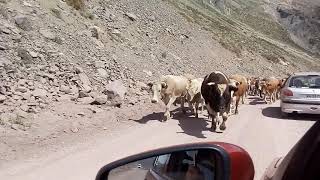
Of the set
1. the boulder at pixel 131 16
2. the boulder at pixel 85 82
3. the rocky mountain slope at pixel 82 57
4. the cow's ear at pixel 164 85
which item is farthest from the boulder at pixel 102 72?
the boulder at pixel 131 16

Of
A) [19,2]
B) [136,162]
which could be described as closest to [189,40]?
[19,2]

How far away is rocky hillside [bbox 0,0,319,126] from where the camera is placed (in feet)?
57.4

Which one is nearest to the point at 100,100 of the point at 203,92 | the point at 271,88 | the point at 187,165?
the point at 203,92

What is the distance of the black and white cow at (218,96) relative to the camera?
15102 mm

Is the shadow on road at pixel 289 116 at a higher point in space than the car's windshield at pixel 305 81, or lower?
lower

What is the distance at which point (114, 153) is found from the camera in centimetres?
1138

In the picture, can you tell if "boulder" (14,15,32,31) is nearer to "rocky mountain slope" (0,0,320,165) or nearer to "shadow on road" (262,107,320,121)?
"rocky mountain slope" (0,0,320,165)

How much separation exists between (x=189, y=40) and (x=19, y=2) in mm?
19045

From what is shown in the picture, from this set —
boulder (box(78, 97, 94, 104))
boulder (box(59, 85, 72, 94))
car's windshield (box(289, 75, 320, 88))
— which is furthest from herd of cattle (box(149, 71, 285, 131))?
boulder (box(59, 85, 72, 94))

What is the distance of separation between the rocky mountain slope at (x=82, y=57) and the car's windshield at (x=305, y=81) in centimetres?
554

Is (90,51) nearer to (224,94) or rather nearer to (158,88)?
(158,88)

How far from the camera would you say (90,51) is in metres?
23.6

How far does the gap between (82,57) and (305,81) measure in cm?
920

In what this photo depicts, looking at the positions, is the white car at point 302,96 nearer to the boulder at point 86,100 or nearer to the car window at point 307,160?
the boulder at point 86,100
